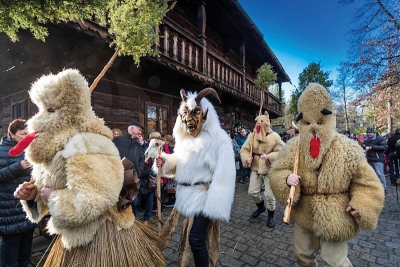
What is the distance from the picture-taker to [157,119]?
6.75 meters

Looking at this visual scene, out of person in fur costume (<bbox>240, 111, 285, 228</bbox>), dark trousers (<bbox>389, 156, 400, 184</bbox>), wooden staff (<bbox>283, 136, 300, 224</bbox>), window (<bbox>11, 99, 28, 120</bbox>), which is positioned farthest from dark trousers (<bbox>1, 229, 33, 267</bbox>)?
dark trousers (<bbox>389, 156, 400, 184</bbox>)

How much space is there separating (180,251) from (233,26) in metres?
10.1

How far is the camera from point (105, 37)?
3908 mm

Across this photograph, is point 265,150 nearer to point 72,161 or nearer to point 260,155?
point 260,155

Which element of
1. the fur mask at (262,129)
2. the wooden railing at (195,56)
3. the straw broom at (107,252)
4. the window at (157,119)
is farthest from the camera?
the window at (157,119)

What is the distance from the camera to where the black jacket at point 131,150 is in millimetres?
3996

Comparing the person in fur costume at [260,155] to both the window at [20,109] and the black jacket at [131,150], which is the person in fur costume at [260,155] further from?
the window at [20,109]

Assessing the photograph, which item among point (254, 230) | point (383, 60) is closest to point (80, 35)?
point (254, 230)

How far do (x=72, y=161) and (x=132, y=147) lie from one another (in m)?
2.67

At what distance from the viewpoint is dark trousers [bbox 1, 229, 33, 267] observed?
229 cm

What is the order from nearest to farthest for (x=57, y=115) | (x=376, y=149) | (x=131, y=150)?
(x=57, y=115), (x=131, y=150), (x=376, y=149)

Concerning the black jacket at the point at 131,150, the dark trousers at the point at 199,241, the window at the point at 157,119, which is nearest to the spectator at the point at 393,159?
the window at the point at 157,119

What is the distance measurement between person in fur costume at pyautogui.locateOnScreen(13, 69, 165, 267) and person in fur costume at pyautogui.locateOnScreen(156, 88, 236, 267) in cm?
74

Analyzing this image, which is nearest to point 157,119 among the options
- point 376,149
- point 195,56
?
point 195,56
